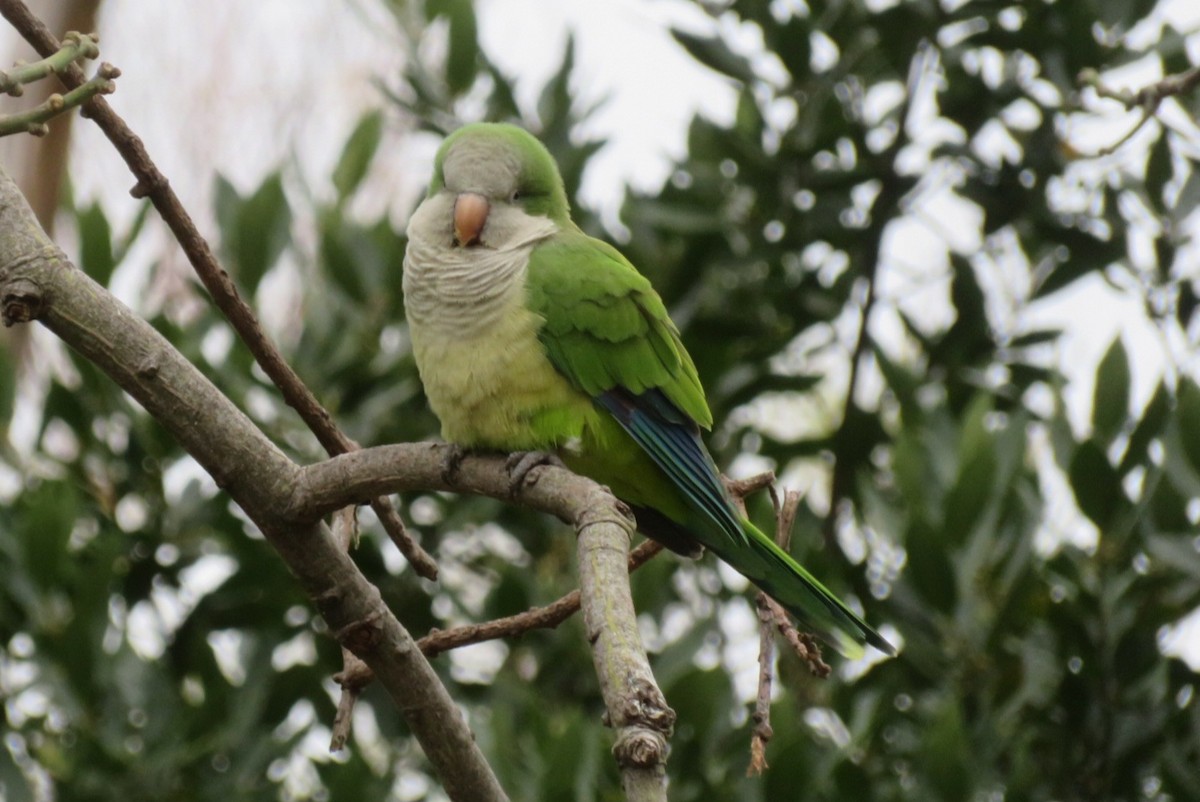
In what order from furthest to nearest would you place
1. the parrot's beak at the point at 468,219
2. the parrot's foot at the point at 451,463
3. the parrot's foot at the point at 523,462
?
the parrot's beak at the point at 468,219 < the parrot's foot at the point at 523,462 < the parrot's foot at the point at 451,463

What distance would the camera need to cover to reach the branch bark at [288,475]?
1723mm

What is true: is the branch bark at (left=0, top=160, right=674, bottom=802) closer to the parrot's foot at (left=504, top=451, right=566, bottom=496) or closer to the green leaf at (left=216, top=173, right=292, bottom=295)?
the parrot's foot at (left=504, top=451, right=566, bottom=496)

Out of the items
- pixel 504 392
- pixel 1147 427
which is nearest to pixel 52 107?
pixel 504 392

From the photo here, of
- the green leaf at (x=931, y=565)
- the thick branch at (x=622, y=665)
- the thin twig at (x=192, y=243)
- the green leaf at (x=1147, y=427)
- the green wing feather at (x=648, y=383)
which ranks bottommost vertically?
the green leaf at (x=931, y=565)

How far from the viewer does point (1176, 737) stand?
3379 millimetres

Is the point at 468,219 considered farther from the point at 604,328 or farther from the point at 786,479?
the point at 786,479

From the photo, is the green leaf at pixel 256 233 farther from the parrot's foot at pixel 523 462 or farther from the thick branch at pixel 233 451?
the thick branch at pixel 233 451

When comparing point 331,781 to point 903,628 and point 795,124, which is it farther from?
point 795,124

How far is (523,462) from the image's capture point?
2357mm

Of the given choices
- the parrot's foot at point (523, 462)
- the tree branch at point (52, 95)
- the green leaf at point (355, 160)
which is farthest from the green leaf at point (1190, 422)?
the tree branch at point (52, 95)

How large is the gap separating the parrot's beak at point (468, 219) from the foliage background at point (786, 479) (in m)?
1.03

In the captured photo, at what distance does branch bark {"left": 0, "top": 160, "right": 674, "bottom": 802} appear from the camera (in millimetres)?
1723

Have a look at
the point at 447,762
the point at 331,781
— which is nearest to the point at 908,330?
the point at 331,781

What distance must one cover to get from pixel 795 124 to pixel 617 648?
2.98 m
